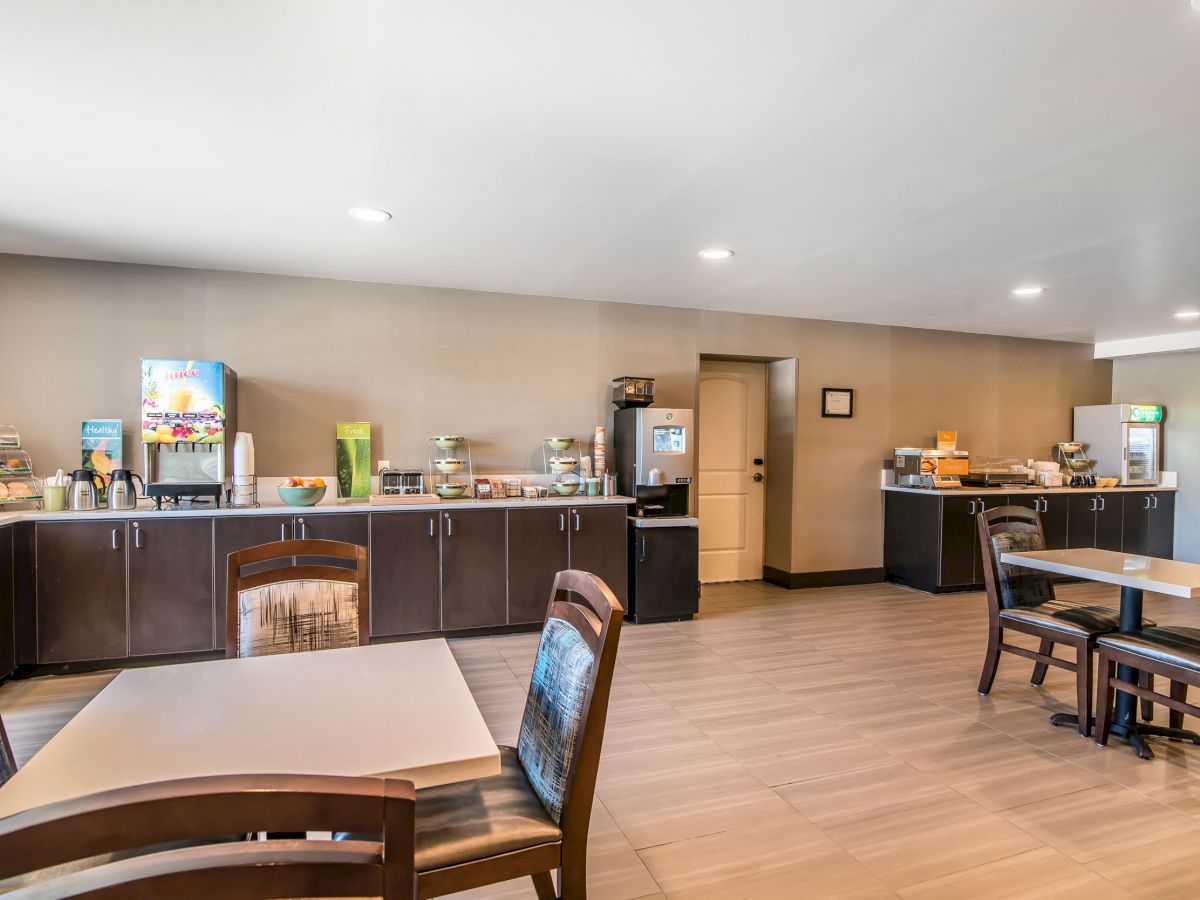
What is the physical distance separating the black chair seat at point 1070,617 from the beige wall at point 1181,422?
5060 millimetres

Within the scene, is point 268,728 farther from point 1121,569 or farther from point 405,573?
point 1121,569

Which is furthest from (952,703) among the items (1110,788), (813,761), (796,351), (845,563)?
(796,351)

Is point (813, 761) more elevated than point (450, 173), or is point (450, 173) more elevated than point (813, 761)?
point (450, 173)

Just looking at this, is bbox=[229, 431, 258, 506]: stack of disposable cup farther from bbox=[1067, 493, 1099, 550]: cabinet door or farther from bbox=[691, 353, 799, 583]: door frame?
bbox=[1067, 493, 1099, 550]: cabinet door

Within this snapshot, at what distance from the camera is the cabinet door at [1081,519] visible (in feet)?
21.9

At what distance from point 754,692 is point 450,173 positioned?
311cm

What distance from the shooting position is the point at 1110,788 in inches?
107

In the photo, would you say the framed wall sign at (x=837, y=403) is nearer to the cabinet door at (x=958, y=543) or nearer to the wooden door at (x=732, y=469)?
the wooden door at (x=732, y=469)

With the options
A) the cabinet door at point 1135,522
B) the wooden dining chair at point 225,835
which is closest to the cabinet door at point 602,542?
the wooden dining chair at point 225,835

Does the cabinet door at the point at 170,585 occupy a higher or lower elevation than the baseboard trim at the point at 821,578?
higher

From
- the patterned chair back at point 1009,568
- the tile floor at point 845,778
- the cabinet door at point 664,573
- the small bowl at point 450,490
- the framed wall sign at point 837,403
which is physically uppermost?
the framed wall sign at point 837,403

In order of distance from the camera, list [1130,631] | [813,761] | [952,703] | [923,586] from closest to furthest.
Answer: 1. [813,761]
2. [1130,631]
3. [952,703]
4. [923,586]

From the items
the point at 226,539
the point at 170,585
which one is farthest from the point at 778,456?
the point at 170,585

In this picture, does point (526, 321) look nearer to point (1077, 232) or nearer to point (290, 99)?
point (290, 99)
